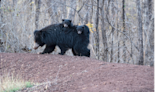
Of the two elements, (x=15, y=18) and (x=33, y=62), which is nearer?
(x=33, y=62)

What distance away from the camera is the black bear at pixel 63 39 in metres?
7.59

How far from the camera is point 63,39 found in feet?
25.1

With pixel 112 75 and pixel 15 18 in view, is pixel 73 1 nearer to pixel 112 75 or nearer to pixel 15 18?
pixel 15 18

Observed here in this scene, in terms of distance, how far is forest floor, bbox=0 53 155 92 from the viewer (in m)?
3.49

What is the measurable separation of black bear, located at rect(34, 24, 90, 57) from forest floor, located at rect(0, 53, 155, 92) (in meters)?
0.95

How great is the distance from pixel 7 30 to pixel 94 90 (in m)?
7.12

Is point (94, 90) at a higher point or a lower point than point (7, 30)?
lower

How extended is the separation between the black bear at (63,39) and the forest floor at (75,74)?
95 centimetres

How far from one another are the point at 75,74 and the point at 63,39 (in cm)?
304

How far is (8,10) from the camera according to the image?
9.12 meters

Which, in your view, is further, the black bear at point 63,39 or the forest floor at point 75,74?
the black bear at point 63,39
